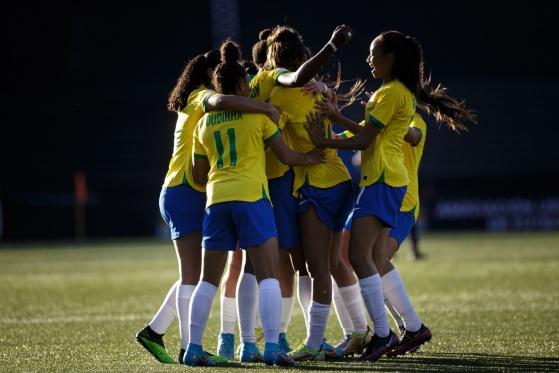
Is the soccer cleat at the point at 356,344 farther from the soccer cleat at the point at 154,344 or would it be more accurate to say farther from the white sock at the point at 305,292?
the soccer cleat at the point at 154,344

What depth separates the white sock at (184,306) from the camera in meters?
7.27

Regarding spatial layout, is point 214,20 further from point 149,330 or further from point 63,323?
point 149,330

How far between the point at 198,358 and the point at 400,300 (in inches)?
55.6

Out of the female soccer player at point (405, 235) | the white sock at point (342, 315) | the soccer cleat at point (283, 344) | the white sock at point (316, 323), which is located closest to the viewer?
the white sock at point (316, 323)

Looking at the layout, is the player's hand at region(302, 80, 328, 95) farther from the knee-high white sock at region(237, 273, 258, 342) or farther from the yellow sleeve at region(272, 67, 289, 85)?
the knee-high white sock at region(237, 273, 258, 342)

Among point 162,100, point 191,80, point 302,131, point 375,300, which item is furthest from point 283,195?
point 162,100

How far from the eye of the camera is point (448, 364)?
6906mm

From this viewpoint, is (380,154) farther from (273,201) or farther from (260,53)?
(260,53)

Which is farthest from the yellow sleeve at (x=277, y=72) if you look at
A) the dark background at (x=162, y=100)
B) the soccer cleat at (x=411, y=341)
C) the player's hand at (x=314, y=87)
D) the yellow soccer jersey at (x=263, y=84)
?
the dark background at (x=162, y=100)

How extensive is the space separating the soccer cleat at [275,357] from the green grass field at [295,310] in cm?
9

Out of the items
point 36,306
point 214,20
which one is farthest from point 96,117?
point 36,306

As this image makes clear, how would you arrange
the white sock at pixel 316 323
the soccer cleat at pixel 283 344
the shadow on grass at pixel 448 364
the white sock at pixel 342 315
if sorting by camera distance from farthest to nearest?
1. the white sock at pixel 342 315
2. the soccer cleat at pixel 283 344
3. the white sock at pixel 316 323
4. the shadow on grass at pixel 448 364

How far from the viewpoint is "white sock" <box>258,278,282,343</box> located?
681cm

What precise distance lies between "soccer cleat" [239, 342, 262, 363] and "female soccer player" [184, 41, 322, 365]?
247 millimetres
